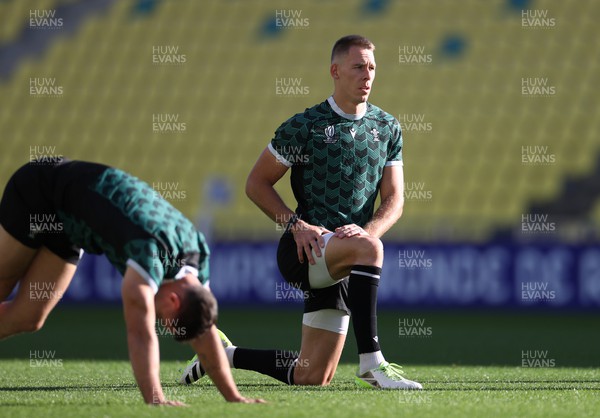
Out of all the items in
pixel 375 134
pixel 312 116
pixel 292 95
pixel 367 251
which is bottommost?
pixel 367 251

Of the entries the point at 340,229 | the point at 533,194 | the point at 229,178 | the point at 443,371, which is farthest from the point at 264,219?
the point at 340,229

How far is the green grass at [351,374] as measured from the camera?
472 centimetres

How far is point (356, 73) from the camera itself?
6.23 metres

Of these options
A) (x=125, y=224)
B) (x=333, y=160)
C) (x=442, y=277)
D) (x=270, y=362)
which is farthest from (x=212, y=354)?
(x=442, y=277)

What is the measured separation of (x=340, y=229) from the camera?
5906 millimetres

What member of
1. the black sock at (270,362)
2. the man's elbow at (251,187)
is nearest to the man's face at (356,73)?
the man's elbow at (251,187)

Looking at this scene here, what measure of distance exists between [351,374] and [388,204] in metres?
1.28

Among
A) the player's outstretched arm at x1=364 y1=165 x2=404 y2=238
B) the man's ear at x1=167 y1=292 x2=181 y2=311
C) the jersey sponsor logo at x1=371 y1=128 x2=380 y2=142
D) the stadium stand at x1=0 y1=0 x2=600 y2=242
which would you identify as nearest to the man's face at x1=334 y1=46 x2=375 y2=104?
the jersey sponsor logo at x1=371 y1=128 x2=380 y2=142

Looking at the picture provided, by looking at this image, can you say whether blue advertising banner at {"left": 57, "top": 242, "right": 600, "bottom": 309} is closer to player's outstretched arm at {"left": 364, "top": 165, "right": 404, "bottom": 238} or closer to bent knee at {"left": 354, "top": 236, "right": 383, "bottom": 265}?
player's outstretched arm at {"left": 364, "top": 165, "right": 404, "bottom": 238}

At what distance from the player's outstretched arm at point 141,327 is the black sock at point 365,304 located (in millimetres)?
1621

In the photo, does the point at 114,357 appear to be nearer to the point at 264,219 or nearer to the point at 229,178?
the point at 264,219

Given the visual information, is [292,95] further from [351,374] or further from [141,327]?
[141,327]

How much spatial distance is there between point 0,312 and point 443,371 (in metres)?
3.05

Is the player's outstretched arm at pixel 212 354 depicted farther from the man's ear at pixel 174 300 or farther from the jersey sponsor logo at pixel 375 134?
the jersey sponsor logo at pixel 375 134
